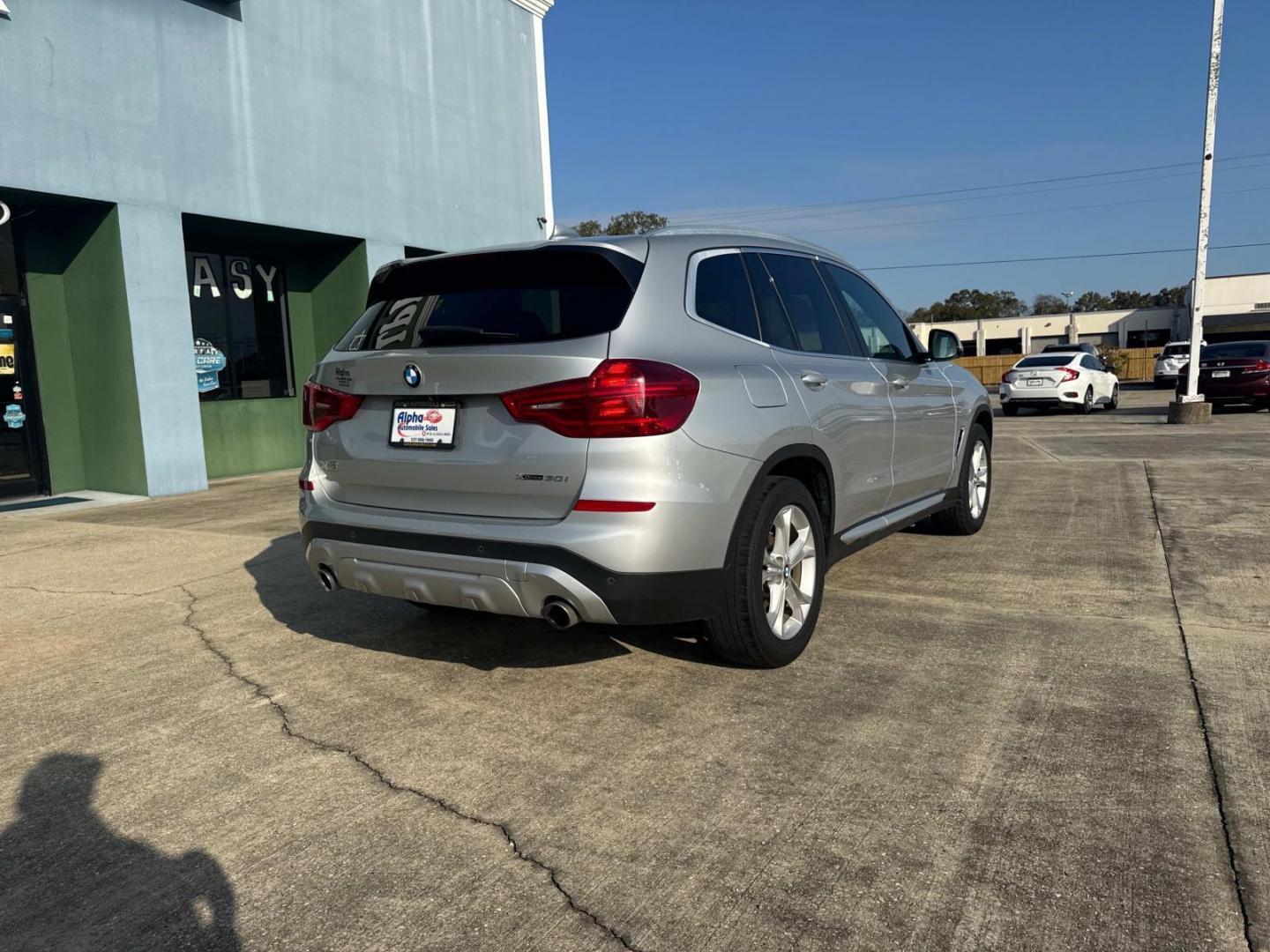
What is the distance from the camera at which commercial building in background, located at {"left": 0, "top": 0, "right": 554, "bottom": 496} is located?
9.82 meters

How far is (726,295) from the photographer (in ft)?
12.6

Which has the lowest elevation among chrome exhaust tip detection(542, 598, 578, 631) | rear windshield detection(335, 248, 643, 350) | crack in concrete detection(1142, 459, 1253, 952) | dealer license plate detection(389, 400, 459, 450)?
crack in concrete detection(1142, 459, 1253, 952)

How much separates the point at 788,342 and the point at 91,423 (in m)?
9.84

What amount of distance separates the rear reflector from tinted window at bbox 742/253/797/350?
3.73 ft

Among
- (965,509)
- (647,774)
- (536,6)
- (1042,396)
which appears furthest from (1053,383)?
(647,774)

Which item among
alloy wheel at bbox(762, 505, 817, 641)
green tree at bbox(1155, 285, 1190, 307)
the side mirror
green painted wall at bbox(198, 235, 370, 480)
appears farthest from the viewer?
green tree at bbox(1155, 285, 1190, 307)

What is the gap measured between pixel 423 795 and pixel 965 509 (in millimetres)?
4603

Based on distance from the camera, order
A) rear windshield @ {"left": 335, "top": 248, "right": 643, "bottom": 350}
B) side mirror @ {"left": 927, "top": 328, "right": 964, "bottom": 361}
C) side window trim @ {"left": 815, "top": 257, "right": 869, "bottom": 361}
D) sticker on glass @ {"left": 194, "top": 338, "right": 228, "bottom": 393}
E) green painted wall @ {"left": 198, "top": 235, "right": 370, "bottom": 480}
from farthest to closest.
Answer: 1. green painted wall @ {"left": 198, "top": 235, "right": 370, "bottom": 480}
2. sticker on glass @ {"left": 194, "top": 338, "right": 228, "bottom": 393}
3. side mirror @ {"left": 927, "top": 328, "right": 964, "bottom": 361}
4. side window trim @ {"left": 815, "top": 257, "right": 869, "bottom": 361}
5. rear windshield @ {"left": 335, "top": 248, "right": 643, "bottom": 350}

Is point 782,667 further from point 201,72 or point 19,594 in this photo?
point 201,72

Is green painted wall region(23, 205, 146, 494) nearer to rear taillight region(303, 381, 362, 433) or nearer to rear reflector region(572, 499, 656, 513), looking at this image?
rear taillight region(303, 381, 362, 433)

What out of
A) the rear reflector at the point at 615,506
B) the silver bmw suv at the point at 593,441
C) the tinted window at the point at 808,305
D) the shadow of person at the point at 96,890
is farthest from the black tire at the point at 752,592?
the shadow of person at the point at 96,890

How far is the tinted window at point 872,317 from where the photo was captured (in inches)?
197

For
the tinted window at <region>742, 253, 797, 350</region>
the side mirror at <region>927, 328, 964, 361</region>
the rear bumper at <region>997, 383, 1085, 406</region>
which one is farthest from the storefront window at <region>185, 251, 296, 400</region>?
the rear bumper at <region>997, 383, 1085, 406</region>

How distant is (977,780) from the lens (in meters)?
2.92
